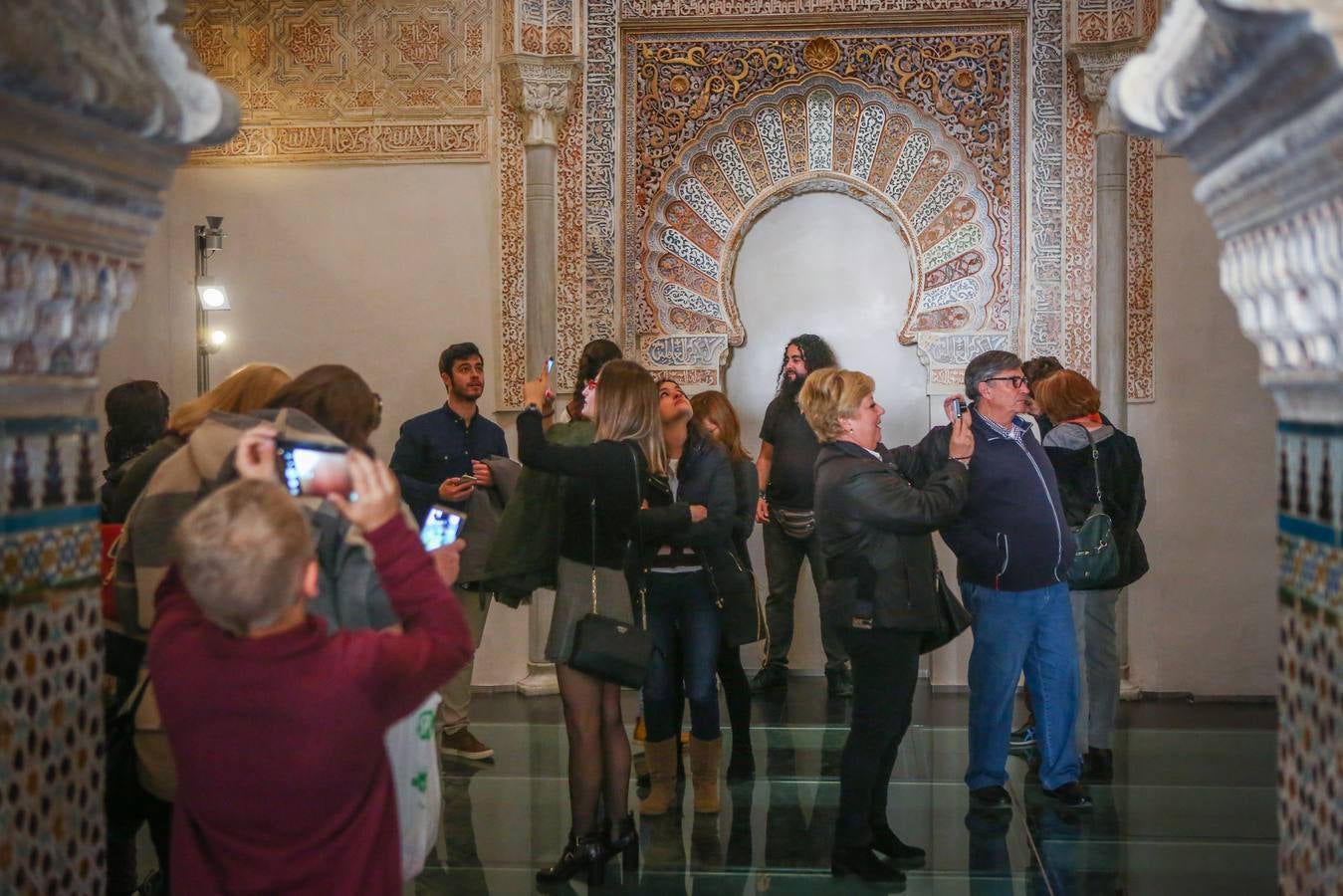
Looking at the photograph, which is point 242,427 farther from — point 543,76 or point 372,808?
point 543,76

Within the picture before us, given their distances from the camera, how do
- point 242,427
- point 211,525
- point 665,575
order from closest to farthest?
point 211,525 → point 242,427 → point 665,575

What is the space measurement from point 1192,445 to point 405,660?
4.79 m

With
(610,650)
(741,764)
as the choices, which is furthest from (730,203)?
(610,650)

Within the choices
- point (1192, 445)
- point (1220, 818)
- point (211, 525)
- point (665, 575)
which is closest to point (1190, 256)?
point (1192, 445)

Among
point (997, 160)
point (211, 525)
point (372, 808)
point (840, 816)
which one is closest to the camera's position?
point (211, 525)

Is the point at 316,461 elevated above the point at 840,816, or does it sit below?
above

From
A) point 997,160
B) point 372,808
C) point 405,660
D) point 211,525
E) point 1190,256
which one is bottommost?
point 372,808

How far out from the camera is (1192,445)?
6008mm

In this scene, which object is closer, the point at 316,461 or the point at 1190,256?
the point at 316,461

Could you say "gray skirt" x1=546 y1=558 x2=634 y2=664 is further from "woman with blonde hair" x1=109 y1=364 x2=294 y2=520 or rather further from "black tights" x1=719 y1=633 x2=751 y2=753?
"woman with blonde hair" x1=109 y1=364 x2=294 y2=520

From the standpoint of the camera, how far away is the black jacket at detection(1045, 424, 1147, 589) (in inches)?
182

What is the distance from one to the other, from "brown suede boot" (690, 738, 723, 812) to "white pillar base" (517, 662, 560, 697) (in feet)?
6.17

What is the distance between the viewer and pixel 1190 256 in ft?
19.6

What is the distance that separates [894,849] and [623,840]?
0.71m
